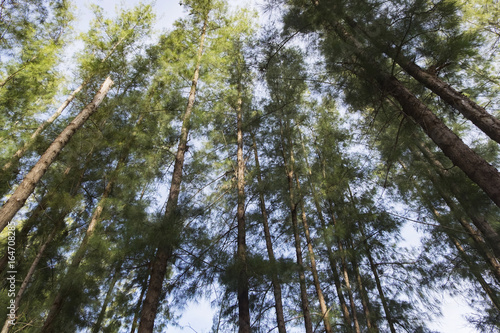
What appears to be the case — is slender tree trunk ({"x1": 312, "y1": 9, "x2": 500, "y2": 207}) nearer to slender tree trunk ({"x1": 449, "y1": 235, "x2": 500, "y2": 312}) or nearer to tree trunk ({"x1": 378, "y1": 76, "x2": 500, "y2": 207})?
tree trunk ({"x1": 378, "y1": 76, "x2": 500, "y2": 207})

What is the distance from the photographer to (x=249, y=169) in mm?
7062

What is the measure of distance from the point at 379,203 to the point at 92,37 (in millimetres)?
11282

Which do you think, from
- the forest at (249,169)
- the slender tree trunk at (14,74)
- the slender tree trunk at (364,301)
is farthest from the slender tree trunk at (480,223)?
the slender tree trunk at (14,74)

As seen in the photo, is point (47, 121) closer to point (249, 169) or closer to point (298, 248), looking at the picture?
point (249, 169)

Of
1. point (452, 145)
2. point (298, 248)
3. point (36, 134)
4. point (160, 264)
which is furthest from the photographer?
point (36, 134)

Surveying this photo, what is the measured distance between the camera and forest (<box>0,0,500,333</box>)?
3928 mm

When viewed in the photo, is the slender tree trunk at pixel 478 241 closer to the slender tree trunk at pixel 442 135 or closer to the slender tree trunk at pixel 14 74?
the slender tree trunk at pixel 442 135

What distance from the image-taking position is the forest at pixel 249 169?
393 cm

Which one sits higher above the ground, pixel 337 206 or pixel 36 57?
pixel 36 57

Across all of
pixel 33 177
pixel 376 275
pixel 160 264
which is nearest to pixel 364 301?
pixel 376 275

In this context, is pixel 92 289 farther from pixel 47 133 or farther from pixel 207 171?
pixel 47 133

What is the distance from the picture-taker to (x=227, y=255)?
4.94 meters

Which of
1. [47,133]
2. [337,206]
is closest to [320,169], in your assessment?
[337,206]

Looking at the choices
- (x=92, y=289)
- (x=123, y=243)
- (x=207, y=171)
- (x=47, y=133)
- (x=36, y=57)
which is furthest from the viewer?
(x=36, y=57)
